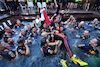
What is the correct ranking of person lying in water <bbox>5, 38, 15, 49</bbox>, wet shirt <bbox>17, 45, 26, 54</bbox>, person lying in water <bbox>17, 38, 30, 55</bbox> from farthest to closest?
person lying in water <bbox>5, 38, 15, 49</bbox> → wet shirt <bbox>17, 45, 26, 54</bbox> → person lying in water <bbox>17, 38, 30, 55</bbox>

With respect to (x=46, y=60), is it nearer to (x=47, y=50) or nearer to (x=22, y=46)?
(x=47, y=50)

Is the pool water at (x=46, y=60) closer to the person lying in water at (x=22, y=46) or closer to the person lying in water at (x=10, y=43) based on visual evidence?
the person lying in water at (x=22, y=46)

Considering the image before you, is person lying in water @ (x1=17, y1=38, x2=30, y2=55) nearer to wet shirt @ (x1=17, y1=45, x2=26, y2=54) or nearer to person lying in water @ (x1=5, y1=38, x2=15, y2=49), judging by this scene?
wet shirt @ (x1=17, y1=45, x2=26, y2=54)

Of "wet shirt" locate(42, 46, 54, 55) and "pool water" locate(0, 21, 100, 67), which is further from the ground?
"wet shirt" locate(42, 46, 54, 55)

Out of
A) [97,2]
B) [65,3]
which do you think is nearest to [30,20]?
[65,3]

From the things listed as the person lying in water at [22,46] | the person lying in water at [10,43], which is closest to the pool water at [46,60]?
the person lying in water at [22,46]

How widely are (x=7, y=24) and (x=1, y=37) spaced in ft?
3.39

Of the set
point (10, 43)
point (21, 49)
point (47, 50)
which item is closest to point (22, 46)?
point (21, 49)

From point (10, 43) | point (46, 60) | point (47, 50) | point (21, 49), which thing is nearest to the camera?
point (47, 50)

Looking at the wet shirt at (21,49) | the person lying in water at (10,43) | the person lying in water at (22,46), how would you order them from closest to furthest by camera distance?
the person lying in water at (22,46) → the wet shirt at (21,49) → the person lying in water at (10,43)

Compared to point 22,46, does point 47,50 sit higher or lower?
lower

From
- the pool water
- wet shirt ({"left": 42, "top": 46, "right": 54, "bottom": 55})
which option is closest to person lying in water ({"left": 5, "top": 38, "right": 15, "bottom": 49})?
the pool water

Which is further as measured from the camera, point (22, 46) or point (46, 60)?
point (46, 60)

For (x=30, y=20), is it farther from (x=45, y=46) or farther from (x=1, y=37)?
(x=45, y=46)
